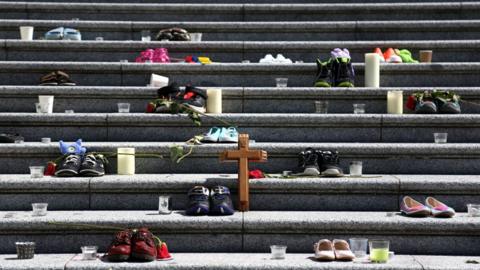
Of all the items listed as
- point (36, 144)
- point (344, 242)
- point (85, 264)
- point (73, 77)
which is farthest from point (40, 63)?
point (344, 242)

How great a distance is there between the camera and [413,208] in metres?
7.76

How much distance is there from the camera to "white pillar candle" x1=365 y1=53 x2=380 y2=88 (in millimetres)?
9477

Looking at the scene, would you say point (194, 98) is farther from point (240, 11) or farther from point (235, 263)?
point (240, 11)

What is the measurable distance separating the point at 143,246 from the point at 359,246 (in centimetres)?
158

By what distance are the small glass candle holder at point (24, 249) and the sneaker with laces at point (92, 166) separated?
3.49ft

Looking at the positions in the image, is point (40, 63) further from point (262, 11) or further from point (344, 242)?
point (344, 242)

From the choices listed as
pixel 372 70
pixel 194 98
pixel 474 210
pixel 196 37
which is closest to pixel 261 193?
pixel 194 98

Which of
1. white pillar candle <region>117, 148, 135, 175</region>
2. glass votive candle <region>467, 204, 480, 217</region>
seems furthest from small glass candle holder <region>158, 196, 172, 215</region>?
glass votive candle <region>467, 204, 480, 217</region>

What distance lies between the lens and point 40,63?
9.88 meters

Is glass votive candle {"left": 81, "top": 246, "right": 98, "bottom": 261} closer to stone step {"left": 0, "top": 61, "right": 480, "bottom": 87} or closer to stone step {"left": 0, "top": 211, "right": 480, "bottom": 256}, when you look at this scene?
stone step {"left": 0, "top": 211, "right": 480, "bottom": 256}

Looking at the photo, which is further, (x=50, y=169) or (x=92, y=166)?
(x=50, y=169)

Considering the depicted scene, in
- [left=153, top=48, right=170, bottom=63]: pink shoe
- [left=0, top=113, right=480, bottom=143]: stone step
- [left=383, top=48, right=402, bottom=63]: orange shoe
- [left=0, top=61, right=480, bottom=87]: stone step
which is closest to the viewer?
[left=0, top=113, right=480, bottom=143]: stone step

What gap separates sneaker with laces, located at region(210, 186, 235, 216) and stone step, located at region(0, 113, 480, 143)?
1.19 meters

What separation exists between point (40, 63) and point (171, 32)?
4.90ft
